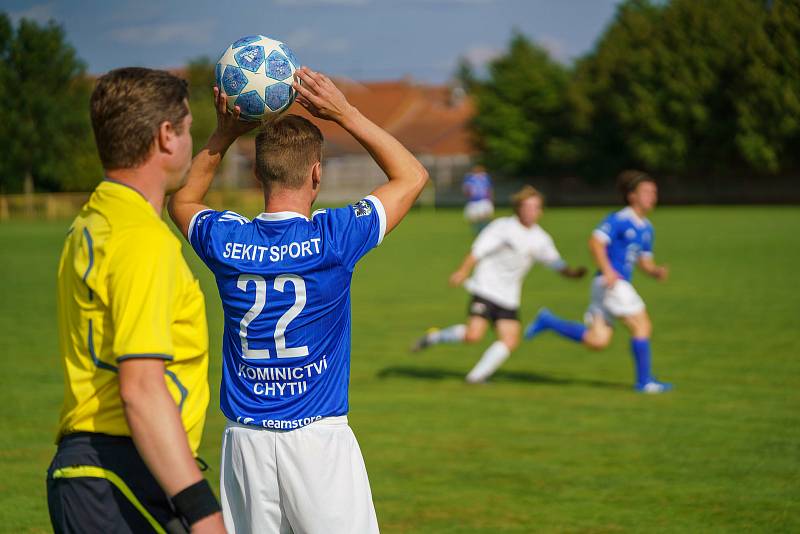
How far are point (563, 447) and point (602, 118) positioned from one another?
59016 mm

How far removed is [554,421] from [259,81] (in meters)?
5.56

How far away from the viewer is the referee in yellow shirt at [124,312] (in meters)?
2.71

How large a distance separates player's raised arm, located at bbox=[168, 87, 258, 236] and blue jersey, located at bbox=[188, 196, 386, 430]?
1.35ft

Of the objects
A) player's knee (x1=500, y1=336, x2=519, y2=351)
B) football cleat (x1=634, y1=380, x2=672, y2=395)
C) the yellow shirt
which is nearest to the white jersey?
player's knee (x1=500, y1=336, x2=519, y2=351)

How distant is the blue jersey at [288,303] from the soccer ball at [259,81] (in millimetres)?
673

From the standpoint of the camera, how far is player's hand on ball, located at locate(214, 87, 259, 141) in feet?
14.0

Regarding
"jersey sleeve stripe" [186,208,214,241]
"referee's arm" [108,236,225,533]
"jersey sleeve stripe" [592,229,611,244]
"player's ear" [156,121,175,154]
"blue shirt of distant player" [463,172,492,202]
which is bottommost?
"referee's arm" [108,236,225,533]

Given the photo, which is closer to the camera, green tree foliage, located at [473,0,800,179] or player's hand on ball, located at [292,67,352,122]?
player's hand on ball, located at [292,67,352,122]

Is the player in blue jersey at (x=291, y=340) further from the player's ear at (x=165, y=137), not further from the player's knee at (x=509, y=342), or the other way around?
the player's knee at (x=509, y=342)

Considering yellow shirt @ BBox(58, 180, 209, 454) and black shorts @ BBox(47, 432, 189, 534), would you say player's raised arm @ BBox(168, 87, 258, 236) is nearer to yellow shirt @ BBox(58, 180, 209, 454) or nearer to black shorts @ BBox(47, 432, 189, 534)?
yellow shirt @ BBox(58, 180, 209, 454)

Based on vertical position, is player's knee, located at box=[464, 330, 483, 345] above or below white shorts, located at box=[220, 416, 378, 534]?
below

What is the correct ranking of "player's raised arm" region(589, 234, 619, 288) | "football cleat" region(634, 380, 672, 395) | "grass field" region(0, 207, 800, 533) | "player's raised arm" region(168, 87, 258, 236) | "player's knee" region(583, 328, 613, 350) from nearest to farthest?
"player's raised arm" region(168, 87, 258, 236), "grass field" region(0, 207, 800, 533), "football cleat" region(634, 380, 672, 395), "player's raised arm" region(589, 234, 619, 288), "player's knee" region(583, 328, 613, 350)

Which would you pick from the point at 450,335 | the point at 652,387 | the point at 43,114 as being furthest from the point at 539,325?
the point at 43,114

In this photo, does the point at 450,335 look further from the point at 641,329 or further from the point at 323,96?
the point at 323,96
